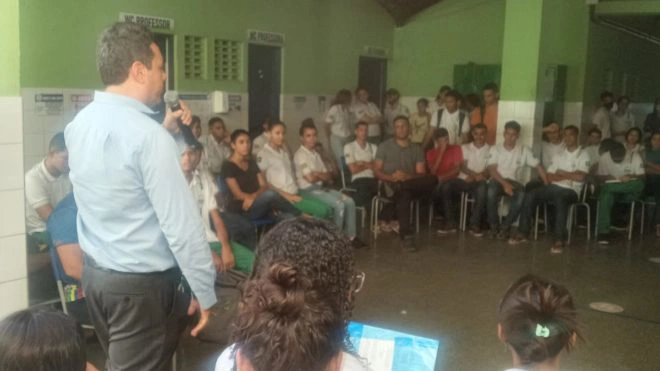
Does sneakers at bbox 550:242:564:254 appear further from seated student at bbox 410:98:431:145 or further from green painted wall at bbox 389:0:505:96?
green painted wall at bbox 389:0:505:96

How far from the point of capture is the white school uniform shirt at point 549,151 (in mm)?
7371

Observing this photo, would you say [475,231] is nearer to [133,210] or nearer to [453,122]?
[453,122]

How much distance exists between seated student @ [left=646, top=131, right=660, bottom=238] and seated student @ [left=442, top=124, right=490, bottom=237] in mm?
1811

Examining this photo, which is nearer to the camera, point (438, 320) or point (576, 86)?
point (438, 320)

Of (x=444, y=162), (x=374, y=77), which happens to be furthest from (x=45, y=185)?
(x=374, y=77)

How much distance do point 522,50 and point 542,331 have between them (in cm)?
612

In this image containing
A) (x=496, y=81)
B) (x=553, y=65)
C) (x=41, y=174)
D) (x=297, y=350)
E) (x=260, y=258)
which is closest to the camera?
(x=297, y=350)

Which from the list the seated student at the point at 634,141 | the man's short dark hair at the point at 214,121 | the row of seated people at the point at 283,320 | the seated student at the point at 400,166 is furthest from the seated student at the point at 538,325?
the seated student at the point at 634,141

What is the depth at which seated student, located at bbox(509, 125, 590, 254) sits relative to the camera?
683 centimetres

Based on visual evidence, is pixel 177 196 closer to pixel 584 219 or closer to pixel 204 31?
pixel 204 31

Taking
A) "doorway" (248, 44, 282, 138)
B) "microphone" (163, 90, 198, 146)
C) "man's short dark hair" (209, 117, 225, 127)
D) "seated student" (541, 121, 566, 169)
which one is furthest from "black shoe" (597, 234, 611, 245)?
"microphone" (163, 90, 198, 146)

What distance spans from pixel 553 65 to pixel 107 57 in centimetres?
683

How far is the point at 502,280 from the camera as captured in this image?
18.1 feet

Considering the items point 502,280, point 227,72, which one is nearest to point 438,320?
point 502,280
